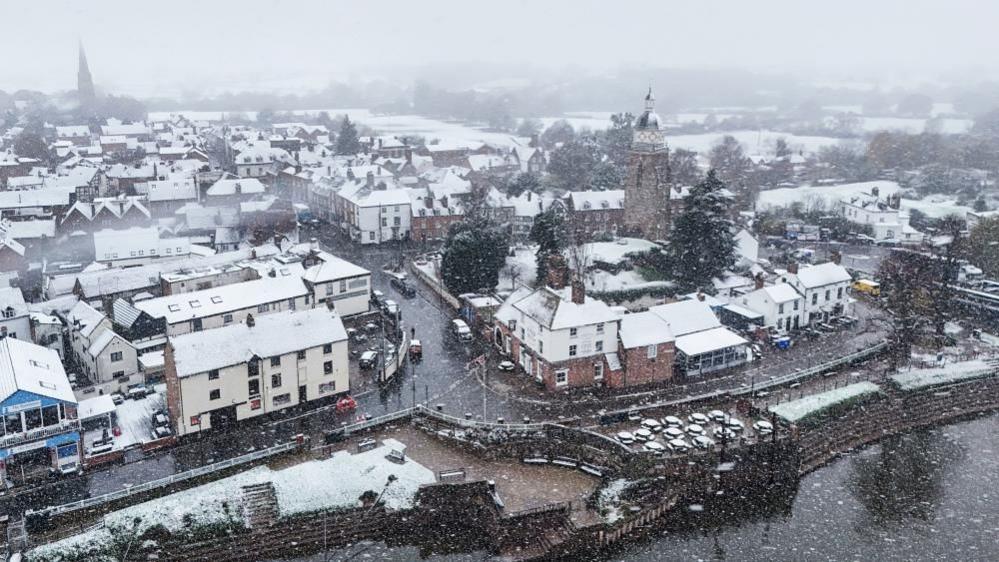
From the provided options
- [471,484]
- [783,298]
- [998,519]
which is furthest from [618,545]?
[783,298]

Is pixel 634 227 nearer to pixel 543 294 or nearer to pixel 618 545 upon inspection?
pixel 543 294

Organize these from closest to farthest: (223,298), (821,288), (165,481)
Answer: (165,481), (223,298), (821,288)

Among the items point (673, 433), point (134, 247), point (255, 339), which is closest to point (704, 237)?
point (673, 433)

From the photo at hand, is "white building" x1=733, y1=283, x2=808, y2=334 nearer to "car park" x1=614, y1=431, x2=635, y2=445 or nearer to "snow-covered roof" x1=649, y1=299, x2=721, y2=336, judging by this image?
"snow-covered roof" x1=649, y1=299, x2=721, y2=336

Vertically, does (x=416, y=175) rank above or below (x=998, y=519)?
above

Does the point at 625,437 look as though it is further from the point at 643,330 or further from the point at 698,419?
the point at 643,330

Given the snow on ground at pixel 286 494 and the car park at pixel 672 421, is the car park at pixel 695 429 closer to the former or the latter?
the car park at pixel 672 421

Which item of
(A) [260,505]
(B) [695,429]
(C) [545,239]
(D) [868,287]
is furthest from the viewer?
(D) [868,287]
